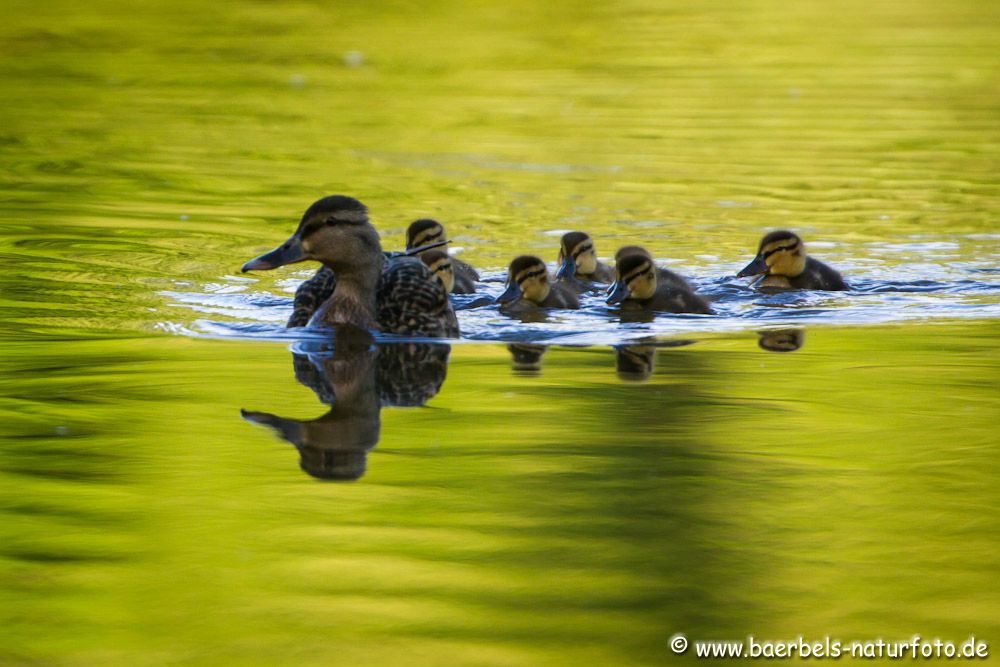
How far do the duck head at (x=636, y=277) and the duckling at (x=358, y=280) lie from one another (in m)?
1.19

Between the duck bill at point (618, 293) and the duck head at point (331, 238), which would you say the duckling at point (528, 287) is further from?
the duck head at point (331, 238)

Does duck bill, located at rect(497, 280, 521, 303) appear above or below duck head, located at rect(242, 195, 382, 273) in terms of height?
below

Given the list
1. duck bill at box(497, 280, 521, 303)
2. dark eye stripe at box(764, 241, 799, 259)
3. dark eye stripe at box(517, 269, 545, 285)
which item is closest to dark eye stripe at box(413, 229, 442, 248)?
duck bill at box(497, 280, 521, 303)

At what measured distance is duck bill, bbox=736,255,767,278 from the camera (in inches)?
346

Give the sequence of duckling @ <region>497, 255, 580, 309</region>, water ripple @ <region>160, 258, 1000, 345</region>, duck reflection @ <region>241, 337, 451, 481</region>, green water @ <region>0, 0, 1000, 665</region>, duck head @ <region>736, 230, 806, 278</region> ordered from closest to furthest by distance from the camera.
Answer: green water @ <region>0, 0, 1000, 665</region>
duck reflection @ <region>241, 337, 451, 481</region>
water ripple @ <region>160, 258, 1000, 345</region>
duckling @ <region>497, 255, 580, 309</region>
duck head @ <region>736, 230, 806, 278</region>

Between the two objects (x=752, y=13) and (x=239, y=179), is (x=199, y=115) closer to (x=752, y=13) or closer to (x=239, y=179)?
(x=239, y=179)

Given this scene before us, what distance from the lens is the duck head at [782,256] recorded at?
28.6ft

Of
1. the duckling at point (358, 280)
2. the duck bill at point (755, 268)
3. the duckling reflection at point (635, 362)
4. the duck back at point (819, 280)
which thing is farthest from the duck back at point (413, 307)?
the duck back at point (819, 280)

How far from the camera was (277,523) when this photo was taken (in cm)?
418

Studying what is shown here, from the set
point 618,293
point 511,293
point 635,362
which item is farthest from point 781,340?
point 511,293

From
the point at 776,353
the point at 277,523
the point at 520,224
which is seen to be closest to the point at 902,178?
the point at 520,224

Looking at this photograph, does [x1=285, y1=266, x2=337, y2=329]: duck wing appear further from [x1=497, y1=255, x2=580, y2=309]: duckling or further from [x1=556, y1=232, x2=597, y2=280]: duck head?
[x1=556, y1=232, x2=597, y2=280]: duck head

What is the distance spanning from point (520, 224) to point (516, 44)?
361 inches

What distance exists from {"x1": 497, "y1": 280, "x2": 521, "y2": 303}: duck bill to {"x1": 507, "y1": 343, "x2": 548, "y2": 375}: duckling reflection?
1127 mm
